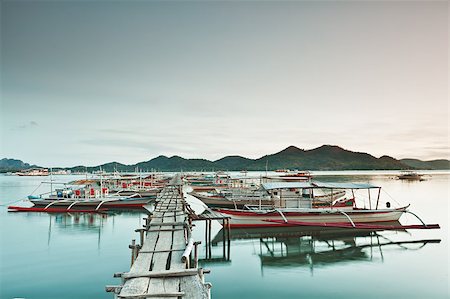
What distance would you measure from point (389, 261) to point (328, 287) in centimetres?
542

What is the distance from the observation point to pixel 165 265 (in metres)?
6.39

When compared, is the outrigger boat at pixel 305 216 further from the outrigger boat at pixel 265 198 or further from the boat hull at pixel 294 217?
the outrigger boat at pixel 265 198

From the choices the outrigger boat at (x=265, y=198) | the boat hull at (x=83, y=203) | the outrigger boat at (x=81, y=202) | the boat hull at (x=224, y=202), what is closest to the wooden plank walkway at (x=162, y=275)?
the outrigger boat at (x=265, y=198)

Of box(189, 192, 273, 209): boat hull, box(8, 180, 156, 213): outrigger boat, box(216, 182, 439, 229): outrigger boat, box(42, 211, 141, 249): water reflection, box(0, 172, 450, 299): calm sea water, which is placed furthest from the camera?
box(189, 192, 273, 209): boat hull

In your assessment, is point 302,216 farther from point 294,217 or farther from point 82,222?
point 82,222

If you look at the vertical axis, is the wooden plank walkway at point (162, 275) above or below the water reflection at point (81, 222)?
above

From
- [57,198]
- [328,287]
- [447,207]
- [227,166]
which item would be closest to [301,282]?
[328,287]

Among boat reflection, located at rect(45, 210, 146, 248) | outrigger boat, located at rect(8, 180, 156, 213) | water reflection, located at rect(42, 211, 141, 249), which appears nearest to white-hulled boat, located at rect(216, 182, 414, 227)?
water reflection, located at rect(42, 211, 141, 249)

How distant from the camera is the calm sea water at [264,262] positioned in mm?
11484

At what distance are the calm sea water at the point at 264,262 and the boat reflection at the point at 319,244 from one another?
52 mm

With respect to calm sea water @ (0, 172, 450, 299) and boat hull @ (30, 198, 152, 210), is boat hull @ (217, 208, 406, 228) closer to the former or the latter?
calm sea water @ (0, 172, 450, 299)

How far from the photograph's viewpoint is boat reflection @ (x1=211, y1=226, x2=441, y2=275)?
15023 mm

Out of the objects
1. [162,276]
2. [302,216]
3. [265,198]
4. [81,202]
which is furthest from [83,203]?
[162,276]

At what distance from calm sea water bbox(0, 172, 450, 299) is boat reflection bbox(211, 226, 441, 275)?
0.17 ft
